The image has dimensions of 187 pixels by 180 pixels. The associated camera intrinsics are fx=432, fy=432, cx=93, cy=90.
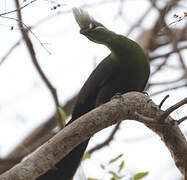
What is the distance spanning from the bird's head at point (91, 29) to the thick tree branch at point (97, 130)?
0.43 m

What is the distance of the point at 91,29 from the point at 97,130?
0.62 meters

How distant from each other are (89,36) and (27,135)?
9.26 feet

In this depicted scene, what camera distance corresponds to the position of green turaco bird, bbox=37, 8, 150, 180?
7.85 feet

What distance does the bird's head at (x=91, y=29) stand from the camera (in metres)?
2.24

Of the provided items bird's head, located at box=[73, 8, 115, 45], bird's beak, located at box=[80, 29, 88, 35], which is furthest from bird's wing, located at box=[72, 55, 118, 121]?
bird's beak, located at box=[80, 29, 88, 35]

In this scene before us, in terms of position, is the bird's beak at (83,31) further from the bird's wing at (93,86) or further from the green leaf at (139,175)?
the green leaf at (139,175)

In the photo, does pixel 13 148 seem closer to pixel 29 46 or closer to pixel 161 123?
pixel 29 46

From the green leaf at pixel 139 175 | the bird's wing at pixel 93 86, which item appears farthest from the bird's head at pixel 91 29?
the green leaf at pixel 139 175

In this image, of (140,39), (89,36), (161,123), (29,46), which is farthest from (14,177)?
(140,39)

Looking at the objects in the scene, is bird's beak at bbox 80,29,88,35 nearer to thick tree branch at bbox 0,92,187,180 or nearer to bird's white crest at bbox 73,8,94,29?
bird's white crest at bbox 73,8,94,29

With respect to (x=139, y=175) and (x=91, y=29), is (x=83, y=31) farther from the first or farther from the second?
(x=139, y=175)

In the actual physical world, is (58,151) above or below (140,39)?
above

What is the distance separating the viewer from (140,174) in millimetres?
2549

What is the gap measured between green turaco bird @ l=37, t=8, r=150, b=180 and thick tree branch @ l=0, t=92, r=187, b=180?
0.43 metres
